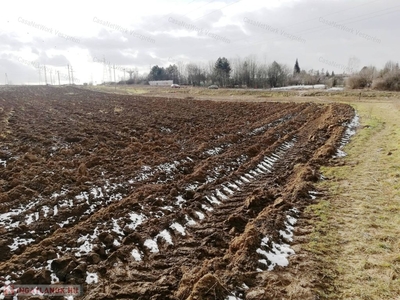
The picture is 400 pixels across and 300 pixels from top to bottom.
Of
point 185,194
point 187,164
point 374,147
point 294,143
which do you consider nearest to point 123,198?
point 185,194

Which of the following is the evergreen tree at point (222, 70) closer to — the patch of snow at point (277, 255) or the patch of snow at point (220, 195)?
the patch of snow at point (220, 195)

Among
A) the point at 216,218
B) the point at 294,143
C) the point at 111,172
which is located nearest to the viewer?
the point at 216,218

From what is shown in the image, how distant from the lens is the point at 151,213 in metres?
6.10

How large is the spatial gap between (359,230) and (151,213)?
3745 millimetres

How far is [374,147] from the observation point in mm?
11930

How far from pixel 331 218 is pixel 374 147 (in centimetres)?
726

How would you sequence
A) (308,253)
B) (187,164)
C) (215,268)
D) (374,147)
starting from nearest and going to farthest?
(215,268), (308,253), (187,164), (374,147)

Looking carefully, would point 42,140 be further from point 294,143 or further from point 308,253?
point 308,253

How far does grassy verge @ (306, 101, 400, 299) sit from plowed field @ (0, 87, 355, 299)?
0.54 meters

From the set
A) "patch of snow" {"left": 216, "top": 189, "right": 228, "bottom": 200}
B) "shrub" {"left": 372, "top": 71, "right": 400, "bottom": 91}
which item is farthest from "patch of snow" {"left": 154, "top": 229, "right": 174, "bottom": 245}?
"shrub" {"left": 372, "top": 71, "right": 400, "bottom": 91}

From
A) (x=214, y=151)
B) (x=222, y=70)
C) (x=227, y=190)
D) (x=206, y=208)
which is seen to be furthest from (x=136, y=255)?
(x=222, y=70)

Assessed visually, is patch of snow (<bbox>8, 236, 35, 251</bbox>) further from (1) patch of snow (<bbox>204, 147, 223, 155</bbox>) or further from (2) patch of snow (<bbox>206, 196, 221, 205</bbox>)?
(1) patch of snow (<bbox>204, 147, 223, 155</bbox>)

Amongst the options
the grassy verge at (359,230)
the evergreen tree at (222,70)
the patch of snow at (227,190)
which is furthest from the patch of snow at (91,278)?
the evergreen tree at (222,70)

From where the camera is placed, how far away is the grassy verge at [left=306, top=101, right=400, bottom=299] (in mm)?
4133
